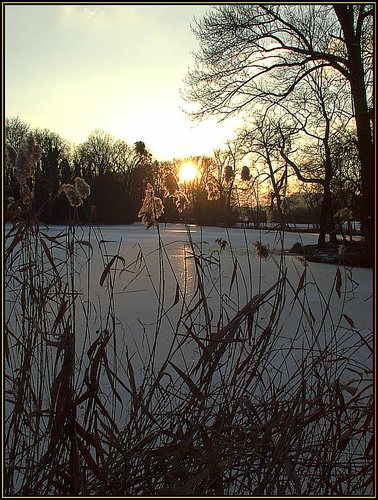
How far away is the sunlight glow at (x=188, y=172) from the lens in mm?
1602

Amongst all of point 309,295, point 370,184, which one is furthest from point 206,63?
point 309,295

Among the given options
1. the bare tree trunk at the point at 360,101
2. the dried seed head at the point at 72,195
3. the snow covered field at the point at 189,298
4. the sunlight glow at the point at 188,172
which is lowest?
the snow covered field at the point at 189,298

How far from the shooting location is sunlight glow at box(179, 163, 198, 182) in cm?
160

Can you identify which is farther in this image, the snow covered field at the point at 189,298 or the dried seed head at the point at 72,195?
the snow covered field at the point at 189,298

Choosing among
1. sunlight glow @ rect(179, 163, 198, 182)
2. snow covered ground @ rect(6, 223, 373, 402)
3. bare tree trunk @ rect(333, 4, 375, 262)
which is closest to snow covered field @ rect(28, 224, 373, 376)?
snow covered ground @ rect(6, 223, 373, 402)

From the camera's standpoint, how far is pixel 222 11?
766cm

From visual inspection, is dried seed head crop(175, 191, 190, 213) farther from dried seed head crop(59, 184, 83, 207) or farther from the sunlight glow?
dried seed head crop(59, 184, 83, 207)

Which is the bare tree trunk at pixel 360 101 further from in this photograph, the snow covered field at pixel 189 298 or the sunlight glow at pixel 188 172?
the sunlight glow at pixel 188 172

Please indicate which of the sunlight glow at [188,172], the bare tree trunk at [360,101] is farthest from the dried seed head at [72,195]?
the bare tree trunk at [360,101]

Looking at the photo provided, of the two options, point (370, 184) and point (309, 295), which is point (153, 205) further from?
point (370, 184)

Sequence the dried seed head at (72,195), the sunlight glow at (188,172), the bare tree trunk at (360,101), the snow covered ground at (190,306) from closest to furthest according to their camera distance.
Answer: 1. the dried seed head at (72,195)
2. the snow covered ground at (190,306)
3. the sunlight glow at (188,172)
4. the bare tree trunk at (360,101)

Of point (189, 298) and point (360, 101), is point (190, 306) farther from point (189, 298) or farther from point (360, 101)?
point (360, 101)

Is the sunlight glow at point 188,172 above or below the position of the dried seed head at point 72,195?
above

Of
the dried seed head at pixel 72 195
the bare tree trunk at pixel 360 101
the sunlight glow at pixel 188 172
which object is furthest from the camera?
the bare tree trunk at pixel 360 101
